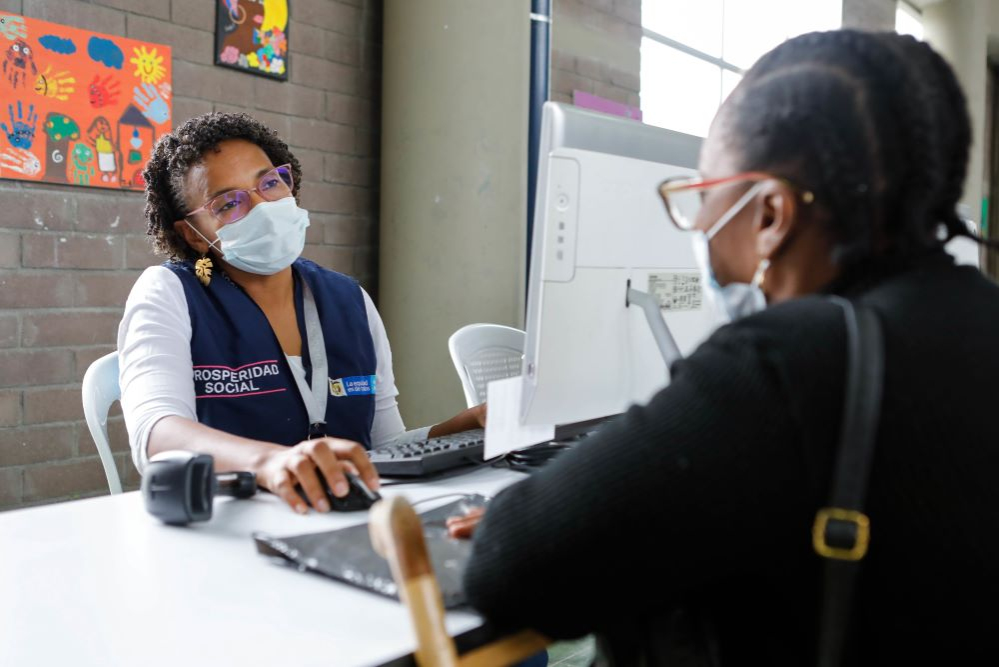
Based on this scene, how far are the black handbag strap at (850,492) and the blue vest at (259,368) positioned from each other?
118cm

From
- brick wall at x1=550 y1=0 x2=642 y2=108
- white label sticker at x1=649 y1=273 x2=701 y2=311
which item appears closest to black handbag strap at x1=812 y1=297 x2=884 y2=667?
white label sticker at x1=649 y1=273 x2=701 y2=311

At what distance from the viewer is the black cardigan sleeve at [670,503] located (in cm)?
56

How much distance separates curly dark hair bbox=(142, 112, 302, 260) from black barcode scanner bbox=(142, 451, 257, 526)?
0.84 metres

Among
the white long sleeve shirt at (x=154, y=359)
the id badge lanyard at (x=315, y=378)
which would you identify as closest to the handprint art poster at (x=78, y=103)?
the white long sleeve shirt at (x=154, y=359)

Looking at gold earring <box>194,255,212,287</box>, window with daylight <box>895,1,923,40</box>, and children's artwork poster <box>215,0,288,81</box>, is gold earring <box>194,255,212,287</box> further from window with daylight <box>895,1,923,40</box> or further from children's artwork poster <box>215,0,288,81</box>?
window with daylight <box>895,1,923,40</box>

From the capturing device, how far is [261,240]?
164 cm

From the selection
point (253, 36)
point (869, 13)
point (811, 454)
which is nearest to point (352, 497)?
point (811, 454)

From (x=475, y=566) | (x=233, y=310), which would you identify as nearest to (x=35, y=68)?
(x=233, y=310)

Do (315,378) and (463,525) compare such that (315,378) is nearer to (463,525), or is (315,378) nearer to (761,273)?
(463,525)

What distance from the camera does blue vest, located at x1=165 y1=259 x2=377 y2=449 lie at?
153 centimetres

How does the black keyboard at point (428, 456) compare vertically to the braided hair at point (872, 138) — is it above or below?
below

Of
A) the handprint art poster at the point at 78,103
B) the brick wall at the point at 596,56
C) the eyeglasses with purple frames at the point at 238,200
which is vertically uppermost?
the brick wall at the point at 596,56

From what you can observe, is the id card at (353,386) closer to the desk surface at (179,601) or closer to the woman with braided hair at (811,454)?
the desk surface at (179,601)

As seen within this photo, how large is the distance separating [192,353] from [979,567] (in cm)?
130
